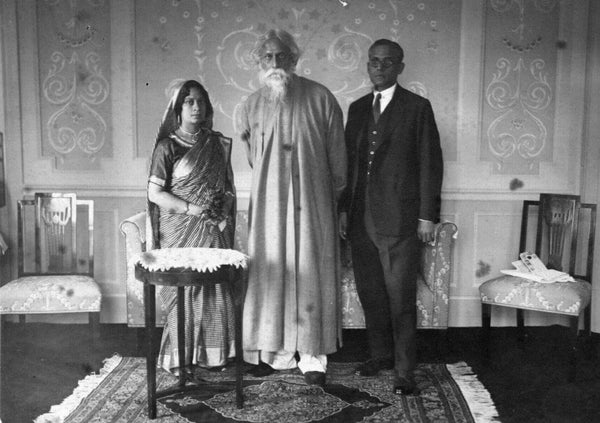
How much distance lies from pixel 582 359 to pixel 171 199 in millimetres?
2603

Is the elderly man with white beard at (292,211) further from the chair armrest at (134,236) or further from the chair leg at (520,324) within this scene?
the chair leg at (520,324)

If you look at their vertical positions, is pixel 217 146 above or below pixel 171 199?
above

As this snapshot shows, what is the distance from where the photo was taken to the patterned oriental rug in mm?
3229

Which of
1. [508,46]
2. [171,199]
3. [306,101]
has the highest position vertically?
[508,46]

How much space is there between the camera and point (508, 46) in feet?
15.5

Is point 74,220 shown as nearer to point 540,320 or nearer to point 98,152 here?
point 98,152

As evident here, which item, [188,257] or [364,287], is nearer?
[188,257]

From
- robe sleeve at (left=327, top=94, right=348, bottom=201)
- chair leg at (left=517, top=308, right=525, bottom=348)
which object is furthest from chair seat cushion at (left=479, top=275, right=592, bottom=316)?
robe sleeve at (left=327, top=94, right=348, bottom=201)

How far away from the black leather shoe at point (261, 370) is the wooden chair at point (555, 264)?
4.52 ft

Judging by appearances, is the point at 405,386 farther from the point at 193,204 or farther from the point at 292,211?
the point at 193,204

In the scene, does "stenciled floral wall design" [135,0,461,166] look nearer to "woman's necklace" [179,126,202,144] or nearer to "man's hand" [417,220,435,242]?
"woman's necklace" [179,126,202,144]

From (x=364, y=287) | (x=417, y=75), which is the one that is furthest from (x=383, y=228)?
(x=417, y=75)

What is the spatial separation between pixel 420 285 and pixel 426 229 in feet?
2.04

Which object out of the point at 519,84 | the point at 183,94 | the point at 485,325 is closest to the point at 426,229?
the point at 485,325
